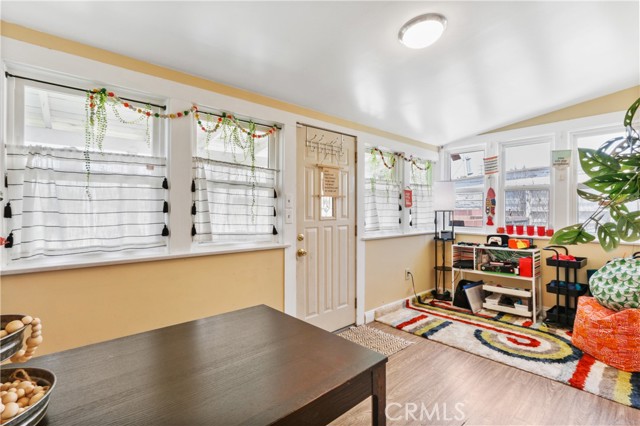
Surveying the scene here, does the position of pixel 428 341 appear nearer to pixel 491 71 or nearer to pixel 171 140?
pixel 491 71

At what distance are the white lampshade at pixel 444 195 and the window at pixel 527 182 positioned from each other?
2.34 ft

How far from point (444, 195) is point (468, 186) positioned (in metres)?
0.58

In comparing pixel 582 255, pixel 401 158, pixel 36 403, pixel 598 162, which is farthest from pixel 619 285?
pixel 36 403

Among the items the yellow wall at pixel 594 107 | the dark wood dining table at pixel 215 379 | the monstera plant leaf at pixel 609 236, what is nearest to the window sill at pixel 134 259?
the dark wood dining table at pixel 215 379

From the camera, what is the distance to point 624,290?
2430mm

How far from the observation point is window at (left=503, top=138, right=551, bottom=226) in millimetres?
3795

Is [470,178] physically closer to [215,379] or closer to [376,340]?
[376,340]

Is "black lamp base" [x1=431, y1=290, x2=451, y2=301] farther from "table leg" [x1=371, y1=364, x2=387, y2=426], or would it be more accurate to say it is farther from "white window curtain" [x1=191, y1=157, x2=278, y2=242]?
"table leg" [x1=371, y1=364, x2=387, y2=426]

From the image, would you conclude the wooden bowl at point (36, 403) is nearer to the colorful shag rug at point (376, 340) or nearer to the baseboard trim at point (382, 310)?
the colorful shag rug at point (376, 340)

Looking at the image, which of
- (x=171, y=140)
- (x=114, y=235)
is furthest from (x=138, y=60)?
(x=114, y=235)

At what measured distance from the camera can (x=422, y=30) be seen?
2.01 m

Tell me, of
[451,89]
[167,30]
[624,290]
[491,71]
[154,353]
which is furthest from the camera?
[451,89]

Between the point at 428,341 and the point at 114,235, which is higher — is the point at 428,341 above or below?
below

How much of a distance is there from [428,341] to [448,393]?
86cm
